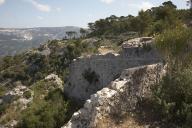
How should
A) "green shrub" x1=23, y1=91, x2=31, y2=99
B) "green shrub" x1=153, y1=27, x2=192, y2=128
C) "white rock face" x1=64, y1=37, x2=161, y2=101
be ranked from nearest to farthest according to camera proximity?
"green shrub" x1=153, y1=27, x2=192, y2=128 → "white rock face" x1=64, y1=37, x2=161, y2=101 → "green shrub" x1=23, y1=91, x2=31, y2=99

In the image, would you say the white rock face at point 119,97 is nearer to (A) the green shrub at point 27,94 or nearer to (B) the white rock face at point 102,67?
(B) the white rock face at point 102,67

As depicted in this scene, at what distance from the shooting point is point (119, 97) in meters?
15.9

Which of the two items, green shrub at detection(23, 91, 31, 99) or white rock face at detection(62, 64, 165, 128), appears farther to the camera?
green shrub at detection(23, 91, 31, 99)

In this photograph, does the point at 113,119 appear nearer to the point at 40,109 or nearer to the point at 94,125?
the point at 94,125

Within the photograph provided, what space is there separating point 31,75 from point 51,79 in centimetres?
4448

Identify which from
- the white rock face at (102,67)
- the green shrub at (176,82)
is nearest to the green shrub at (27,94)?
the white rock face at (102,67)

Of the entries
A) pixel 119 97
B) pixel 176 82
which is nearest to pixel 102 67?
pixel 119 97

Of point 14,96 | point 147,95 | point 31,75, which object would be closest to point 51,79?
point 14,96

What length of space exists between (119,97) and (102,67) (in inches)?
467

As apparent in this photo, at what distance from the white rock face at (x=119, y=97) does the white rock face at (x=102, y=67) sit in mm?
4246

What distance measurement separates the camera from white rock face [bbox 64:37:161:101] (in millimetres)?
23811

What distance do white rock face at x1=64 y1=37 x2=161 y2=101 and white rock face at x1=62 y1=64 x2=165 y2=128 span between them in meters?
4.25

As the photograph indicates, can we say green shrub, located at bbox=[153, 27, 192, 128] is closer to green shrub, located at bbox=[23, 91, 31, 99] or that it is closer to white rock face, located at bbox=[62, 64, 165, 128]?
white rock face, located at bbox=[62, 64, 165, 128]

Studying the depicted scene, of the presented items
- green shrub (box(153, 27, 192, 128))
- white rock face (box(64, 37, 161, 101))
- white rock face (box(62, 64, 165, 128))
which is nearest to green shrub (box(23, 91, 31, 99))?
white rock face (box(64, 37, 161, 101))
